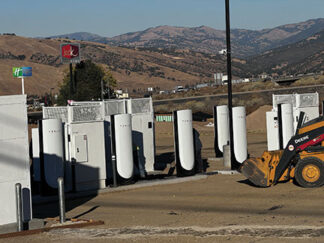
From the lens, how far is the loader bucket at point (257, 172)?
56.7 ft

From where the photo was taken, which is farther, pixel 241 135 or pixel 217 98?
pixel 217 98

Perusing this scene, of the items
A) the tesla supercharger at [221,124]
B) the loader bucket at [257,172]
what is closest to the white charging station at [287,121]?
the tesla supercharger at [221,124]

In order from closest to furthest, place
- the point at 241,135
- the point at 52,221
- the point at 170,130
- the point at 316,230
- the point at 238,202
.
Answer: the point at 316,230
the point at 52,221
the point at 238,202
the point at 241,135
the point at 170,130

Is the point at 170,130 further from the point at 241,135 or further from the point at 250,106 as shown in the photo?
the point at 241,135

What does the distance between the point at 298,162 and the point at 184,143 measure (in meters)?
5.25

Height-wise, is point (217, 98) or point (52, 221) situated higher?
point (217, 98)

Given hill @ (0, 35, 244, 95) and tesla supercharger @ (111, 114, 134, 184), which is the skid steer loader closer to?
tesla supercharger @ (111, 114, 134, 184)

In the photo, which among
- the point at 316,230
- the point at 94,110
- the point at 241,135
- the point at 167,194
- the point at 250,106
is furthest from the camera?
the point at 250,106

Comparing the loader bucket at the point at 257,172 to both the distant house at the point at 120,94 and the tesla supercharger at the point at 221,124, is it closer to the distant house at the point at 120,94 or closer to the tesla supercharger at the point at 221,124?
the tesla supercharger at the point at 221,124

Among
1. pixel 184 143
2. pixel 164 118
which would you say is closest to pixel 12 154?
pixel 184 143

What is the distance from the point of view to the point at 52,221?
14242 millimetres

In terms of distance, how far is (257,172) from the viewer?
17.4 meters

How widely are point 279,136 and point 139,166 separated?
484cm

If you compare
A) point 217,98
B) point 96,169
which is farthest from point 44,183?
point 217,98
